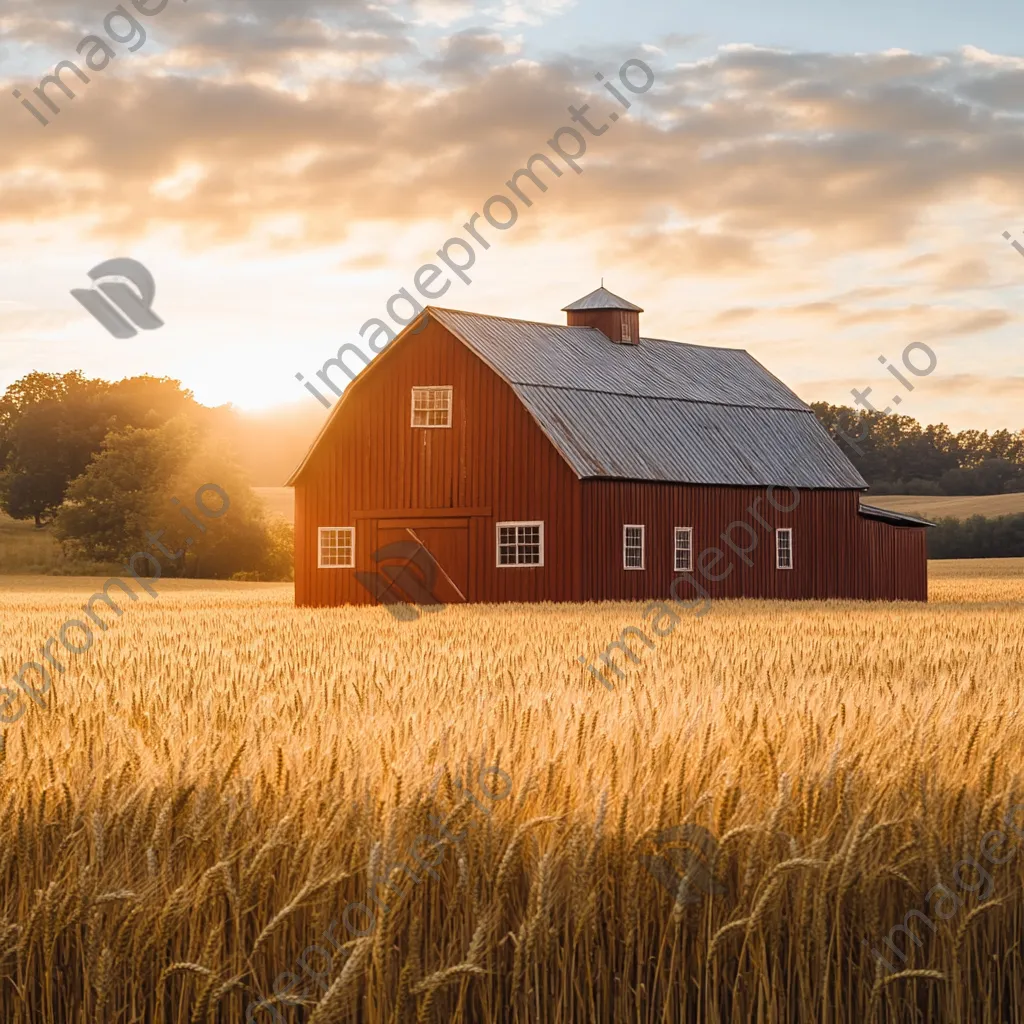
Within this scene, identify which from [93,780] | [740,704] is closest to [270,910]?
[93,780]

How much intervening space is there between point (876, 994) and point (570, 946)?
99cm

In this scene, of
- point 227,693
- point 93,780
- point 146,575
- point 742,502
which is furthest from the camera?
point 146,575

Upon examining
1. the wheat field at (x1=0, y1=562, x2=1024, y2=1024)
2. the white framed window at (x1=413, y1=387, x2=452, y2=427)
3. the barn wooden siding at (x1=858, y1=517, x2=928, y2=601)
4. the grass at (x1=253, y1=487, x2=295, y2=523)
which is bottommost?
the wheat field at (x1=0, y1=562, x2=1024, y2=1024)

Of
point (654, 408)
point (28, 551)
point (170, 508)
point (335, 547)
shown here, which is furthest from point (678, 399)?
point (28, 551)

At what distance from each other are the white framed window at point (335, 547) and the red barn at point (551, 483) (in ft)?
0.17

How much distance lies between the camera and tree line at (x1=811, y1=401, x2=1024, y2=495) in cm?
13138

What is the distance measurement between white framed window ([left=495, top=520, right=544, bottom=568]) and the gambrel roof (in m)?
2.20

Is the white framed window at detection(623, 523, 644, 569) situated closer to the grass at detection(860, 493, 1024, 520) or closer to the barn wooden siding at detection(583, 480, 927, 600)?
the barn wooden siding at detection(583, 480, 927, 600)

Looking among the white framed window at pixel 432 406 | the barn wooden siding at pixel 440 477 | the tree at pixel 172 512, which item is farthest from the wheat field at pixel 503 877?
the tree at pixel 172 512

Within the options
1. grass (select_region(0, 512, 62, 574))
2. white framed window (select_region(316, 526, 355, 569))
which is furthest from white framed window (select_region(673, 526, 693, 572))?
grass (select_region(0, 512, 62, 574))

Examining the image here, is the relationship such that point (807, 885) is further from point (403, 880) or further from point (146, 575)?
point (146, 575)

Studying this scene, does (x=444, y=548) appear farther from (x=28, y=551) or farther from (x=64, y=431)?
(x=64, y=431)

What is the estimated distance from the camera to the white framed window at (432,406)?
38.5 metres

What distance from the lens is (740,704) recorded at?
7.86 metres
